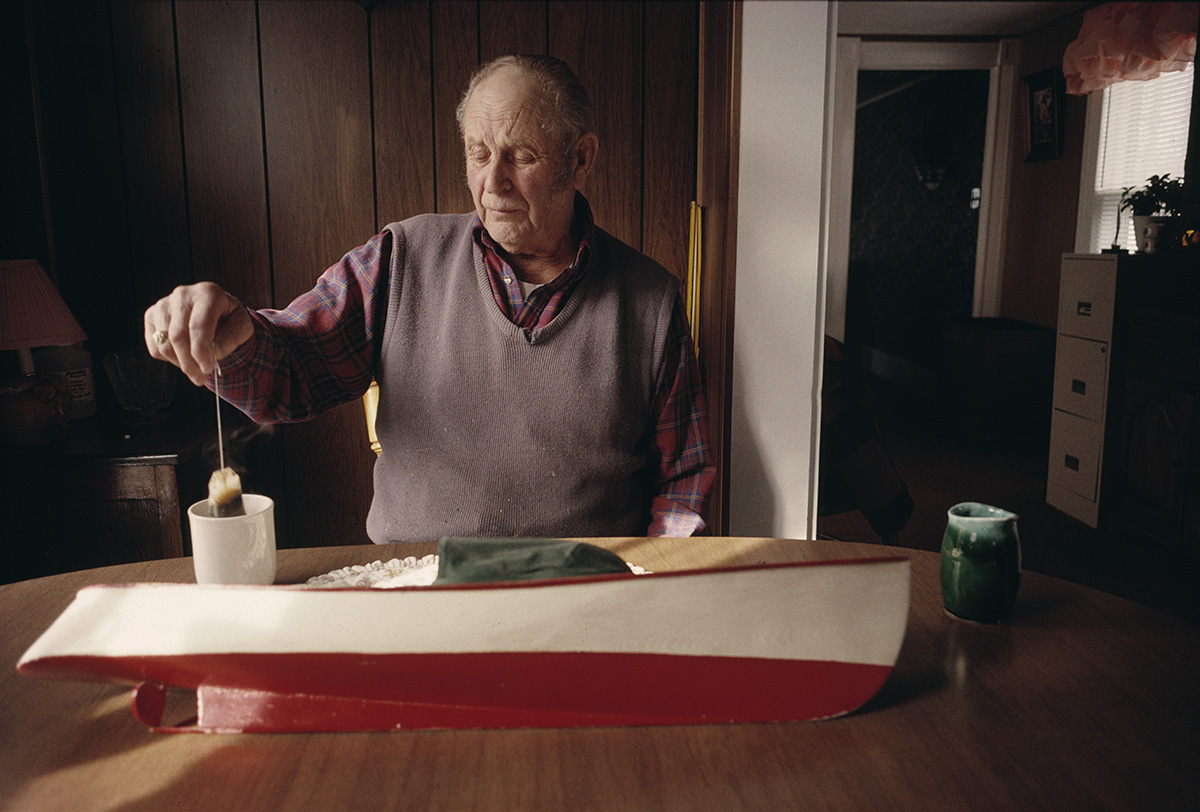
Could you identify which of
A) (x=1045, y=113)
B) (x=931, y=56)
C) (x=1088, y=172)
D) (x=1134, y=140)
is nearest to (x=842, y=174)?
(x=931, y=56)

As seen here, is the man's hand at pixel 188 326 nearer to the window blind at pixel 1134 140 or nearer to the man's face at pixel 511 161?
the man's face at pixel 511 161

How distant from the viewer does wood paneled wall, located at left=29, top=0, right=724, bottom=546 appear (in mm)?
2193

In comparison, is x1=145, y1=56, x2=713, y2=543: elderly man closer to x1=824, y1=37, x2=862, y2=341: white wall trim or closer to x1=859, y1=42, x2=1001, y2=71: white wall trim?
x1=824, y1=37, x2=862, y2=341: white wall trim

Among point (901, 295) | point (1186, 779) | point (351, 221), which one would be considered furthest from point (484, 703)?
point (901, 295)

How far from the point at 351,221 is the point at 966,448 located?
387cm

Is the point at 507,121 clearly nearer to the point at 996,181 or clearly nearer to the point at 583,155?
the point at 583,155

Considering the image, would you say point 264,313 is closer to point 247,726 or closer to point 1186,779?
point 247,726

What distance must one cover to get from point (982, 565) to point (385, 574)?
0.69 meters

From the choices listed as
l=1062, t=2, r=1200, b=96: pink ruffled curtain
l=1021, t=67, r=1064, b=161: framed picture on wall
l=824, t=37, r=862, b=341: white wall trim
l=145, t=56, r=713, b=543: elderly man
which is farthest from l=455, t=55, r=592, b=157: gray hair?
l=1021, t=67, r=1064, b=161: framed picture on wall

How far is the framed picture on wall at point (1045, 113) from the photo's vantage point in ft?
15.9

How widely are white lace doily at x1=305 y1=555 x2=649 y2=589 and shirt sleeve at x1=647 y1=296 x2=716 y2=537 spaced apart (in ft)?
1.46

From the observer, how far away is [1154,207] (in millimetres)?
3557

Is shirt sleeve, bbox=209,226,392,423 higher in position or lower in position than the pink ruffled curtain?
lower

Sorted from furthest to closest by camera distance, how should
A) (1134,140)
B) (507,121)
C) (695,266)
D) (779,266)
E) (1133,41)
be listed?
1. (1134,140)
2. (1133,41)
3. (695,266)
4. (779,266)
5. (507,121)
